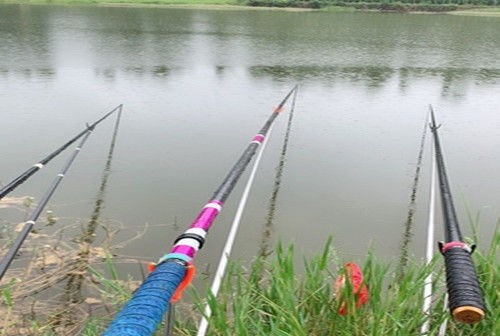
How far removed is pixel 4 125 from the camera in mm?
3711

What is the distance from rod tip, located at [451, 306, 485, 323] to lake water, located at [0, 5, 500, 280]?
1.32 metres

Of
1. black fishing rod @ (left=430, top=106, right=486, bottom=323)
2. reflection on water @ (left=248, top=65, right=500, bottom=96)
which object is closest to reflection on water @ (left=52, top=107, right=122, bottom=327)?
black fishing rod @ (left=430, top=106, right=486, bottom=323)

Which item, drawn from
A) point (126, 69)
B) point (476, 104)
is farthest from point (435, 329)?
point (126, 69)

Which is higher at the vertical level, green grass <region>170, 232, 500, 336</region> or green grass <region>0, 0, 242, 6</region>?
green grass <region>0, 0, 242, 6</region>

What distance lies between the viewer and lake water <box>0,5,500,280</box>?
2.43m

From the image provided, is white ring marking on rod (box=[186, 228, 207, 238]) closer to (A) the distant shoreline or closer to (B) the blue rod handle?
(B) the blue rod handle

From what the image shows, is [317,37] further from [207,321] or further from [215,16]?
[207,321]

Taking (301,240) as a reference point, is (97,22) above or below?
above

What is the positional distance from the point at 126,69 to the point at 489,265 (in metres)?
5.03

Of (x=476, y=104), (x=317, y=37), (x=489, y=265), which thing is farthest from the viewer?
(x=317, y=37)

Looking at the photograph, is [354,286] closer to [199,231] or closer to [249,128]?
[199,231]

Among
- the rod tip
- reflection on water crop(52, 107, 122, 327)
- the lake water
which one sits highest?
the rod tip

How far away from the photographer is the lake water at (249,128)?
2.43 meters

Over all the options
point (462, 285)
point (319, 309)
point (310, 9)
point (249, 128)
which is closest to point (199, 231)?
point (462, 285)
